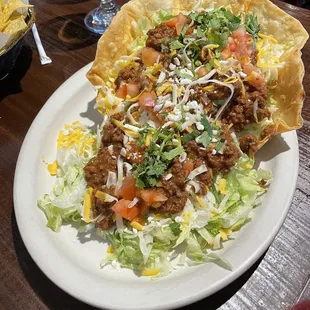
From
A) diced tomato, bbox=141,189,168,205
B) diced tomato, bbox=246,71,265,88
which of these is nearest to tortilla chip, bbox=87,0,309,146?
diced tomato, bbox=246,71,265,88

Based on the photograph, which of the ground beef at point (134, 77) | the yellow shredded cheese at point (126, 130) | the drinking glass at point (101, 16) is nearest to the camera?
the yellow shredded cheese at point (126, 130)

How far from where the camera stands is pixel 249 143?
194 centimetres

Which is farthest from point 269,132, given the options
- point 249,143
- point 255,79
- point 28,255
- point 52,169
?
point 28,255

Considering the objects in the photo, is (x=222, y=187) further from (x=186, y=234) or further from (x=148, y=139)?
(x=148, y=139)

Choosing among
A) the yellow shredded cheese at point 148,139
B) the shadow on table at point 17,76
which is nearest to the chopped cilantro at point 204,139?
the yellow shredded cheese at point 148,139

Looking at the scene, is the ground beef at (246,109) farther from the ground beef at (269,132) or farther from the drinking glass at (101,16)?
the drinking glass at (101,16)

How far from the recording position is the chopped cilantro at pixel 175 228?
66.8 inches

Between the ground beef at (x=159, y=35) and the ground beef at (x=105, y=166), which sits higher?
the ground beef at (x=159, y=35)

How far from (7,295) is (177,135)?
3.34ft

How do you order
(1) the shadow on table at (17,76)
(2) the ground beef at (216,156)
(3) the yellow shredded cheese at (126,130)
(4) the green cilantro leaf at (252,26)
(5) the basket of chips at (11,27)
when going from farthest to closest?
(1) the shadow on table at (17,76)
(5) the basket of chips at (11,27)
(4) the green cilantro leaf at (252,26)
(3) the yellow shredded cheese at (126,130)
(2) the ground beef at (216,156)

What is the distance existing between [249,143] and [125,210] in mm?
688

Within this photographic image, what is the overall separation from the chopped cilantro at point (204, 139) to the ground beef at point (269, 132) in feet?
1.07

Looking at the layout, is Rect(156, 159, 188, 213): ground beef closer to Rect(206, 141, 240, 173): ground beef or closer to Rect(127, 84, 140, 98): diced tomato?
Rect(206, 141, 240, 173): ground beef

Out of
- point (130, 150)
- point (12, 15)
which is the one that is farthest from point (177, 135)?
A: point (12, 15)
